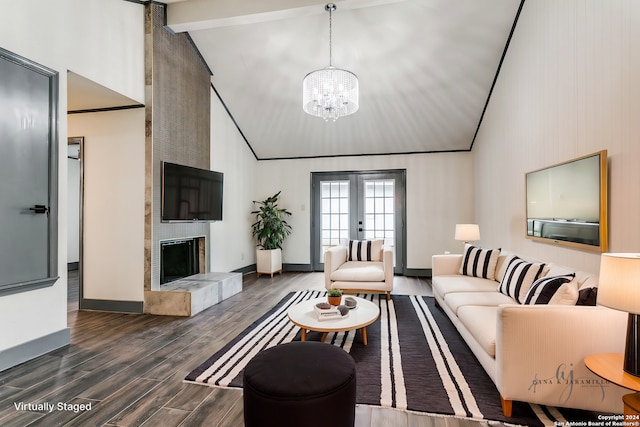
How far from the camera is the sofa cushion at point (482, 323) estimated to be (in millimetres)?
2129

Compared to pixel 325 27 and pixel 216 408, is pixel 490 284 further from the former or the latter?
pixel 325 27

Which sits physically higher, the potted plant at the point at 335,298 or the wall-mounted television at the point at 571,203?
the wall-mounted television at the point at 571,203

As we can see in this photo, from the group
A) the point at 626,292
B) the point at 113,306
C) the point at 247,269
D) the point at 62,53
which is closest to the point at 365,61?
the point at 62,53

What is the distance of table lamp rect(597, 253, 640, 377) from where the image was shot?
146cm

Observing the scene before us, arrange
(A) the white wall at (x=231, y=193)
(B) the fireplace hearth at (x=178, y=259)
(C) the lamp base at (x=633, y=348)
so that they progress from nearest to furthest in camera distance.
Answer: (C) the lamp base at (x=633, y=348) → (B) the fireplace hearth at (x=178, y=259) → (A) the white wall at (x=231, y=193)

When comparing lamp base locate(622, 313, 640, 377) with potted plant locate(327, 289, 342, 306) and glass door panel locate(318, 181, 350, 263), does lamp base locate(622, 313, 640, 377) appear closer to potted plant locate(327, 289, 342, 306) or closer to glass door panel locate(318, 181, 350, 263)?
potted plant locate(327, 289, 342, 306)

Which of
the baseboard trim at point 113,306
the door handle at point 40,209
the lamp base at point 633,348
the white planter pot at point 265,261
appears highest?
the door handle at point 40,209

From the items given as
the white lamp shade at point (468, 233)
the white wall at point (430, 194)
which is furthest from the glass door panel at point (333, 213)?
the white lamp shade at point (468, 233)

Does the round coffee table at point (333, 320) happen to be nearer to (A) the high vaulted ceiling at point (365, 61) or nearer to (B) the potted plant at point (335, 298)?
(B) the potted plant at point (335, 298)

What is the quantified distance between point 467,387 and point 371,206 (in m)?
4.64

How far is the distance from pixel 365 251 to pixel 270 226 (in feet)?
7.25

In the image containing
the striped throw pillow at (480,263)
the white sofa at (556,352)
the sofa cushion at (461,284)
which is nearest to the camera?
the white sofa at (556,352)

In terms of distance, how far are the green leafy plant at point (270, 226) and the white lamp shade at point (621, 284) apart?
540cm

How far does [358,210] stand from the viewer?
21.9 ft
